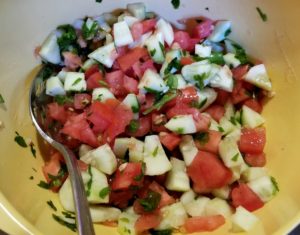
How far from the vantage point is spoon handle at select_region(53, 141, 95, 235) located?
1.00 m

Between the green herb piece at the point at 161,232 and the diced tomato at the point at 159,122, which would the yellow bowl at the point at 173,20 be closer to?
the green herb piece at the point at 161,232

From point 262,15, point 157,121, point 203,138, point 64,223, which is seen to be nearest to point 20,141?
point 64,223

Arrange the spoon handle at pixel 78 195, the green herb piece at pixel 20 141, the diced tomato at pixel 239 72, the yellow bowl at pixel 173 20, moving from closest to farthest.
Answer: the spoon handle at pixel 78 195, the yellow bowl at pixel 173 20, the green herb piece at pixel 20 141, the diced tomato at pixel 239 72

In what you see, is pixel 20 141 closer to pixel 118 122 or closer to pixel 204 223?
pixel 118 122

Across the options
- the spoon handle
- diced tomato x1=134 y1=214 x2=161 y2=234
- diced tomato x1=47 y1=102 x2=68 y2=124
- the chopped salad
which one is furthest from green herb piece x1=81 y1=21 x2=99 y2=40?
diced tomato x1=134 y1=214 x2=161 y2=234

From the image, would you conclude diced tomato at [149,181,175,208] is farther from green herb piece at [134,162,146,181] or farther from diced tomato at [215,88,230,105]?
diced tomato at [215,88,230,105]

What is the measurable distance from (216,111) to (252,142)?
0.14 m

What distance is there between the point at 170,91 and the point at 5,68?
17.4 inches

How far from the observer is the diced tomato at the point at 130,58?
1.32 m

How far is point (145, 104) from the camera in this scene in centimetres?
129

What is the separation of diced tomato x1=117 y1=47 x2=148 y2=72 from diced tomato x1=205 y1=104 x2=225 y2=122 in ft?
0.78

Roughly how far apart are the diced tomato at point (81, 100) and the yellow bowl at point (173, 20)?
14 centimetres

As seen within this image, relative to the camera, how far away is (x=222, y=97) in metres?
1.35

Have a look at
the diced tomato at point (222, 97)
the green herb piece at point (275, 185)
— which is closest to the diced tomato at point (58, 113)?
the diced tomato at point (222, 97)
